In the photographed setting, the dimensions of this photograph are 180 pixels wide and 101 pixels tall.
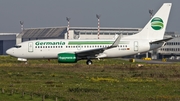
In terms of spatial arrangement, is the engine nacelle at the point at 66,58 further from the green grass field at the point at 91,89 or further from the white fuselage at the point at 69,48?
the green grass field at the point at 91,89

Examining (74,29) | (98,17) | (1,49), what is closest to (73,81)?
(98,17)

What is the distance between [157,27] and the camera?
206ft

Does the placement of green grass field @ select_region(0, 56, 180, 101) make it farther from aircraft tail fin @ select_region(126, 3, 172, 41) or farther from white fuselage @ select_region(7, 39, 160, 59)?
aircraft tail fin @ select_region(126, 3, 172, 41)

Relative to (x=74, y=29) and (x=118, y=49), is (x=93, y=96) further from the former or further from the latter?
(x=74, y=29)

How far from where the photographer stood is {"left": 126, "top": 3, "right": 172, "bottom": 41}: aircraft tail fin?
6228 cm

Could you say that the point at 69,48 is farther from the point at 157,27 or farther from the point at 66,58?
the point at 157,27

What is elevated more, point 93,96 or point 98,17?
point 98,17

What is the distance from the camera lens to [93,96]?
26891mm

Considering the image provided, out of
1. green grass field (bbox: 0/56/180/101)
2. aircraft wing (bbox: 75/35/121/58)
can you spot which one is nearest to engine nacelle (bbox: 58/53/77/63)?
aircraft wing (bbox: 75/35/121/58)

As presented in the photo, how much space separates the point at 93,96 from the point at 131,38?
117 ft

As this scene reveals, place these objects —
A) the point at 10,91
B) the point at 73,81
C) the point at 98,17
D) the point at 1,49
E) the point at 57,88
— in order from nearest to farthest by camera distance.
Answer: the point at 10,91 → the point at 57,88 → the point at 73,81 → the point at 98,17 → the point at 1,49

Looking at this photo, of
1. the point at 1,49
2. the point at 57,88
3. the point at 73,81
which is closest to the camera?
the point at 57,88

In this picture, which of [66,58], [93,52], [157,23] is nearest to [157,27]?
[157,23]

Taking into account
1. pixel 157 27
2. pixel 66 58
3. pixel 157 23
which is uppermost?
pixel 157 23
